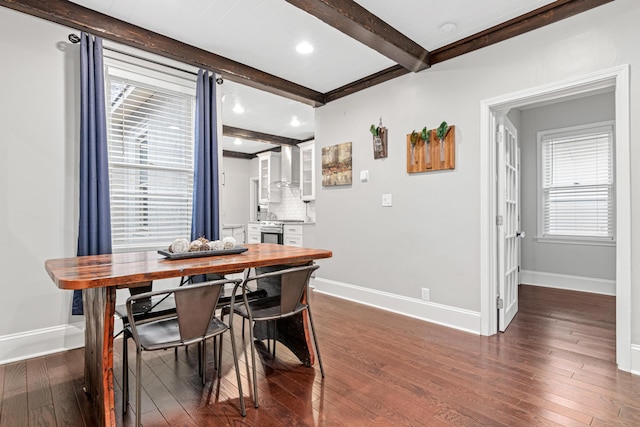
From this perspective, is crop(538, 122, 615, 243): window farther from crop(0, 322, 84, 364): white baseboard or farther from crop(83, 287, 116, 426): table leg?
crop(0, 322, 84, 364): white baseboard

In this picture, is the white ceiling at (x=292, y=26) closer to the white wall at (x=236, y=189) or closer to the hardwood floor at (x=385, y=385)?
the hardwood floor at (x=385, y=385)

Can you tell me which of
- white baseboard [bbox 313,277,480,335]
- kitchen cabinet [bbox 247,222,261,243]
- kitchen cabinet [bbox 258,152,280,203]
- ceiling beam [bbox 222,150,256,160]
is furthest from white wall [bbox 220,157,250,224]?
white baseboard [bbox 313,277,480,335]

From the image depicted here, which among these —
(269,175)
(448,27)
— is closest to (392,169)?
(448,27)

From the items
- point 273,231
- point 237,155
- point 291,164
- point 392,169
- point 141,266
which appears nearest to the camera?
point 141,266

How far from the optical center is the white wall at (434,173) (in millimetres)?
2475

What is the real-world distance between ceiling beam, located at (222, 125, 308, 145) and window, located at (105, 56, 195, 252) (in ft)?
9.03

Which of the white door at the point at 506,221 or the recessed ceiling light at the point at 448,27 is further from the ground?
the recessed ceiling light at the point at 448,27

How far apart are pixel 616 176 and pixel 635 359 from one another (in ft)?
4.08

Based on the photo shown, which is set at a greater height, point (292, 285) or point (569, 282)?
point (292, 285)

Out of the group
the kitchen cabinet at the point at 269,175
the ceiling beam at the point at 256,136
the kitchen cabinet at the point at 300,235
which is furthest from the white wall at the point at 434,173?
the kitchen cabinet at the point at 269,175

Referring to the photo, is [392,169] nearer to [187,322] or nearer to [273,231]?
[187,322]

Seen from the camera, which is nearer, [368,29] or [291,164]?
[368,29]

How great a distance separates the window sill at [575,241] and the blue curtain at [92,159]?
18.3 ft

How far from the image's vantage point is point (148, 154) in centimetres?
320
